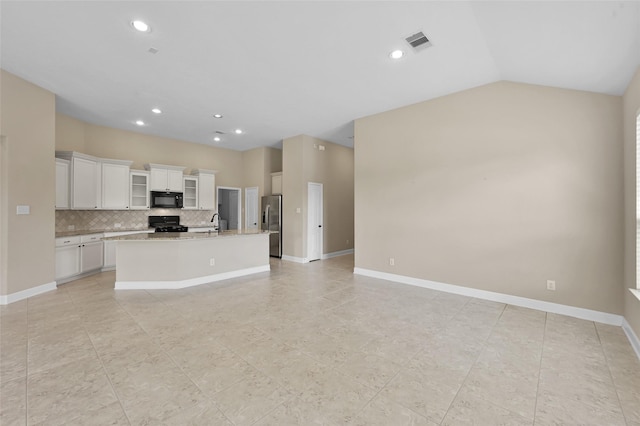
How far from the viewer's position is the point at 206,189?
7.28m

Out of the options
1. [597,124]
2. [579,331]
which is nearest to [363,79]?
[597,124]

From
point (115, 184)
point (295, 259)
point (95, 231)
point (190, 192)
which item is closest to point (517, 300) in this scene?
point (295, 259)

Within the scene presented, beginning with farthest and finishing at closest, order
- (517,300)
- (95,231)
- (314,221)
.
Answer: (314,221)
(95,231)
(517,300)

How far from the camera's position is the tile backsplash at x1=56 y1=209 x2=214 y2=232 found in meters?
5.34

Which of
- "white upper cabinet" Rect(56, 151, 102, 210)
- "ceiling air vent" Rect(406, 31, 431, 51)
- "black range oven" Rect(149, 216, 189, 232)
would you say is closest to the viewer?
"ceiling air vent" Rect(406, 31, 431, 51)

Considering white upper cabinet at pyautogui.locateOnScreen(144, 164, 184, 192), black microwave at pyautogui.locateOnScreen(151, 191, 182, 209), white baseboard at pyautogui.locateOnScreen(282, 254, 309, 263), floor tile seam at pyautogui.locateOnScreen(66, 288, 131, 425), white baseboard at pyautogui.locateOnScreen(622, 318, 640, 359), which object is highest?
white upper cabinet at pyautogui.locateOnScreen(144, 164, 184, 192)

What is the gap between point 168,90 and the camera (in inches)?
165

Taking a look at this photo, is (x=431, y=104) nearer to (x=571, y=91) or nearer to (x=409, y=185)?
(x=409, y=185)

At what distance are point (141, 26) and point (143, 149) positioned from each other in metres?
4.69

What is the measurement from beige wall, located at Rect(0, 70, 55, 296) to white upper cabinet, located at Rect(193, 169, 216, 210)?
3.07 meters

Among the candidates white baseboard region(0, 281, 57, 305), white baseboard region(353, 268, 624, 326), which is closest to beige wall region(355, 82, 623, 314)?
white baseboard region(353, 268, 624, 326)

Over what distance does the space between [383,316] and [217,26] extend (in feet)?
12.2

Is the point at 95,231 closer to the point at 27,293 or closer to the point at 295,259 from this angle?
the point at 27,293

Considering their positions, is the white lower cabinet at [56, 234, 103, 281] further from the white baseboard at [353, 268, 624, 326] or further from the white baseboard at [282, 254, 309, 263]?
the white baseboard at [353, 268, 624, 326]
